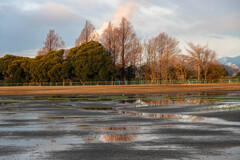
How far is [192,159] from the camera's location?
698 centimetres

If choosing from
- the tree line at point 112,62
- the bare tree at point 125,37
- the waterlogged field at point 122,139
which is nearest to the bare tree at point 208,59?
the tree line at point 112,62

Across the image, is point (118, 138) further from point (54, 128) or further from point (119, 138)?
point (54, 128)

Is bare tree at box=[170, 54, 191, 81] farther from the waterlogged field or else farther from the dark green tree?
A: the waterlogged field

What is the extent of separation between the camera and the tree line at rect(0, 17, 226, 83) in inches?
3091

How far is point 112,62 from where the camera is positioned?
282 feet

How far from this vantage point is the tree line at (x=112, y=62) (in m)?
78.5

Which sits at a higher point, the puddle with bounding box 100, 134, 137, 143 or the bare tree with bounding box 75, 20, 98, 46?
the bare tree with bounding box 75, 20, 98, 46

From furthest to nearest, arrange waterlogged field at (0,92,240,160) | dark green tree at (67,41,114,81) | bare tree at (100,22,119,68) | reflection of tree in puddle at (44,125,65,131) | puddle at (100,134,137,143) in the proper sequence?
1. bare tree at (100,22,119,68)
2. dark green tree at (67,41,114,81)
3. reflection of tree in puddle at (44,125,65,131)
4. puddle at (100,134,137,143)
5. waterlogged field at (0,92,240,160)

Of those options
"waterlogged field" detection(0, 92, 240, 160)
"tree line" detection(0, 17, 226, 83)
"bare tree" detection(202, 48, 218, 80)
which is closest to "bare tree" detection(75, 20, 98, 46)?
"tree line" detection(0, 17, 226, 83)

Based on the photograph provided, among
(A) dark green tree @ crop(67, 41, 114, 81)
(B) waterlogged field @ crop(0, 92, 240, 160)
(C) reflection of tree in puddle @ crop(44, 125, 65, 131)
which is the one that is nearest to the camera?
(B) waterlogged field @ crop(0, 92, 240, 160)

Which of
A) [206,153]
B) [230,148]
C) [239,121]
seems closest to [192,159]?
[206,153]

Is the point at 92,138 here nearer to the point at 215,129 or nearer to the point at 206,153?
the point at 206,153

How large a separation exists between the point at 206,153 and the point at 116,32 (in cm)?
8236

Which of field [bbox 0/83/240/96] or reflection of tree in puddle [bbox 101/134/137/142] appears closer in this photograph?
reflection of tree in puddle [bbox 101/134/137/142]
